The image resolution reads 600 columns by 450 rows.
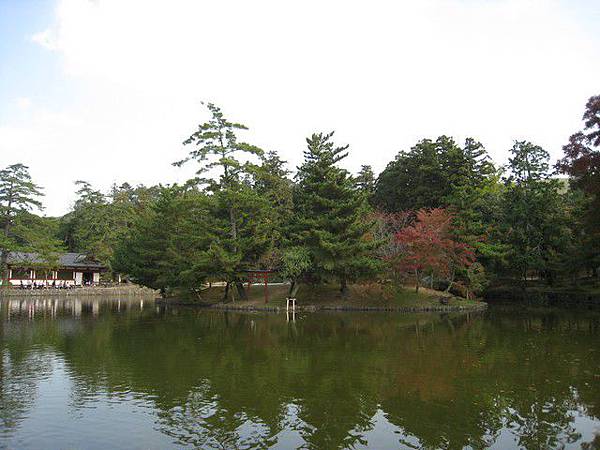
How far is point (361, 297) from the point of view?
31.6m

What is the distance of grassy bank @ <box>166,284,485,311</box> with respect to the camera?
2997 cm

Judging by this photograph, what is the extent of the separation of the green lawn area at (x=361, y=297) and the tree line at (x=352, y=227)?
979 millimetres

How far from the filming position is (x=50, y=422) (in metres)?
8.12

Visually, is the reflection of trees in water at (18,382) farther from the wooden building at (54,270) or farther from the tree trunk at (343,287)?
the wooden building at (54,270)

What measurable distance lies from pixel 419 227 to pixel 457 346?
14.2 metres

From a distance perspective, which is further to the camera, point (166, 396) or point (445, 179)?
point (445, 179)

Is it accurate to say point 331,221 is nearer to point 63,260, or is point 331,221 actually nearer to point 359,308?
point 359,308

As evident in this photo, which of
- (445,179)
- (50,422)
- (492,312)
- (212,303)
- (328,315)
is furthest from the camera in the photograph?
(445,179)

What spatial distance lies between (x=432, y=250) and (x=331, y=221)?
6496 mm

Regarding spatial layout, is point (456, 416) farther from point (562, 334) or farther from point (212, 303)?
point (212, 303)

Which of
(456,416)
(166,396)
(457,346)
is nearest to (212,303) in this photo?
(457,346)

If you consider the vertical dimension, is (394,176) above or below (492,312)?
above

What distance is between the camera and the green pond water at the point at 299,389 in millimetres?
7516

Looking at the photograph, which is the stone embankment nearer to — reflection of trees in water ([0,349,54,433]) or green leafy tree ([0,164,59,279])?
green leafy tree ([0,164,59,279])
